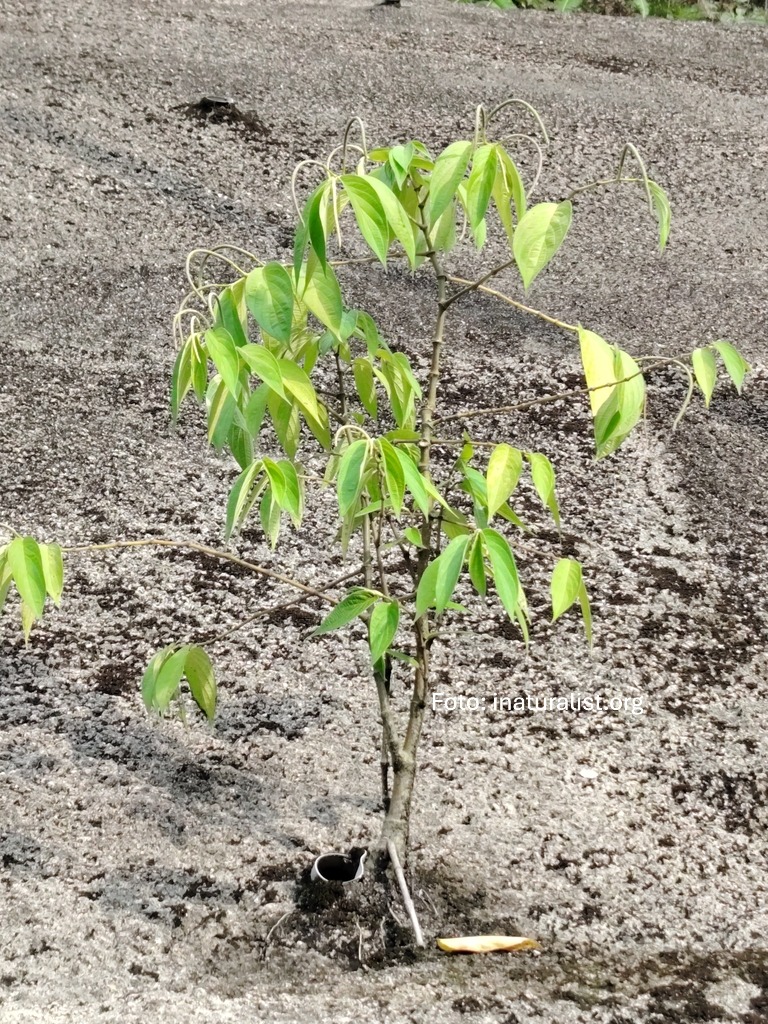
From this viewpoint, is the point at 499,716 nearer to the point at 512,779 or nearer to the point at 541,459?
the point at 512,779

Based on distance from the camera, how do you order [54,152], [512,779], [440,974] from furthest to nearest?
1. [54,152]
2. [512,779]
3. [440,974]

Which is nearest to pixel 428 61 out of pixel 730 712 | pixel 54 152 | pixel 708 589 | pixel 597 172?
pixel 597 172

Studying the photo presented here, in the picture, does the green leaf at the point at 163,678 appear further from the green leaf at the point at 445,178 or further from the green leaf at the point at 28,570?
the green leaf at the point at 445,178

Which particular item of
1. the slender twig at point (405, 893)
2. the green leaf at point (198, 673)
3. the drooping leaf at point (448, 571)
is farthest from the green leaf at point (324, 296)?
the slender twig at point (405, 893)

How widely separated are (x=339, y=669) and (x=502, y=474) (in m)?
1.00

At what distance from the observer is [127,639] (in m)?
2.01

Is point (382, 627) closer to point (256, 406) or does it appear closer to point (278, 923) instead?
point (256, 406)

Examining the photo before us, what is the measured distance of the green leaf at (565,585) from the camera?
1.12 metres

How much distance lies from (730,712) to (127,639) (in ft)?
3.80

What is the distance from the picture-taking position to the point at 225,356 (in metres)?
0.96

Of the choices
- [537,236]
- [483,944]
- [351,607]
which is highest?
[537,236]

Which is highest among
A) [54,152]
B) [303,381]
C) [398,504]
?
[54,152]

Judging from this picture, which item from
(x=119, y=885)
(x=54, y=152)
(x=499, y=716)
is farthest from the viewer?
(x=54, y=152)

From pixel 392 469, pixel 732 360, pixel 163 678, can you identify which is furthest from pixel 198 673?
pixel 732 360
